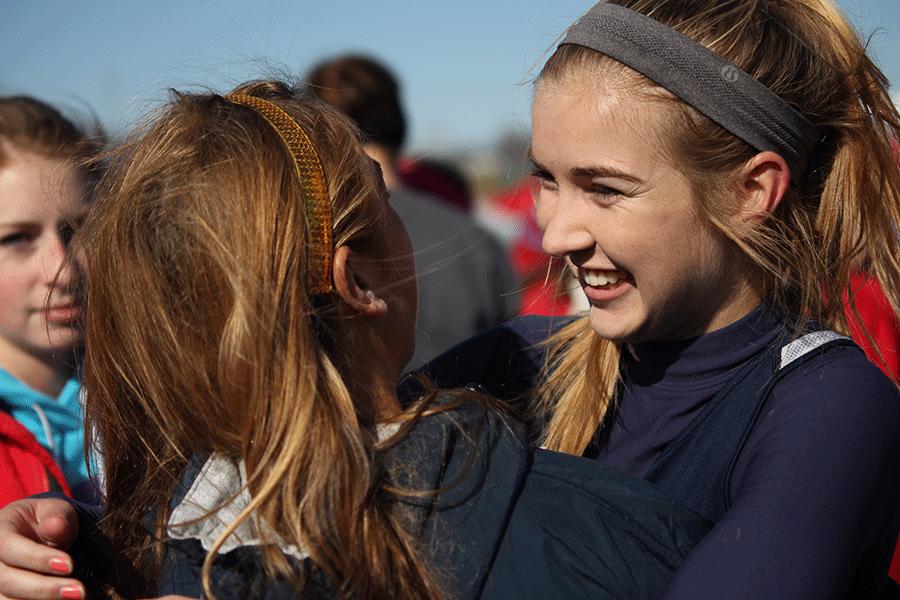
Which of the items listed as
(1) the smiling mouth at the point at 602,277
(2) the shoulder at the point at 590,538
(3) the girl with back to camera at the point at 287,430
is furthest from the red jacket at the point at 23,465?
(1) the smiling mouth at the point at 602,277

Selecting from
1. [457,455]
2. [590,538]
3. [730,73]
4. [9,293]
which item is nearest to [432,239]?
[9,293]

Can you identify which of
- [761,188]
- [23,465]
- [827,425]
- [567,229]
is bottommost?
[23,465]

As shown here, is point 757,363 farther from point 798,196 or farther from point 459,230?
point 459,230

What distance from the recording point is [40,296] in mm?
2164

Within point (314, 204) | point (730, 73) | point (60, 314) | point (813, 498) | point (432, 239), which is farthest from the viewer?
point (432, 239)

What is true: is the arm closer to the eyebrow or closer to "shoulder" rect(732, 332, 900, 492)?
"shoulder" rect(732, 332, 900, 492)

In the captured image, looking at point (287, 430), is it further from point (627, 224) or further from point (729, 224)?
point (729, 224)

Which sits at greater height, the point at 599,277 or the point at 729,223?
the point at 729,223

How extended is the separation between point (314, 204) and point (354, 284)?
0.54 ft

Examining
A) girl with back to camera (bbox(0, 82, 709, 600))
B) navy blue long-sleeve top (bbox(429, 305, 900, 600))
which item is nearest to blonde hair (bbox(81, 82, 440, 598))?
girl with back to camera (bbox(0, 82, 709, 600))

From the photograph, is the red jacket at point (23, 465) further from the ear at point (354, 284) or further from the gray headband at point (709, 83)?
the gray headband at point (709, 83)

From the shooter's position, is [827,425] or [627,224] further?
[627,224]

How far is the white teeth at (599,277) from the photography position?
1402 mm

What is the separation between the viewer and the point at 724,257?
1392 mm
